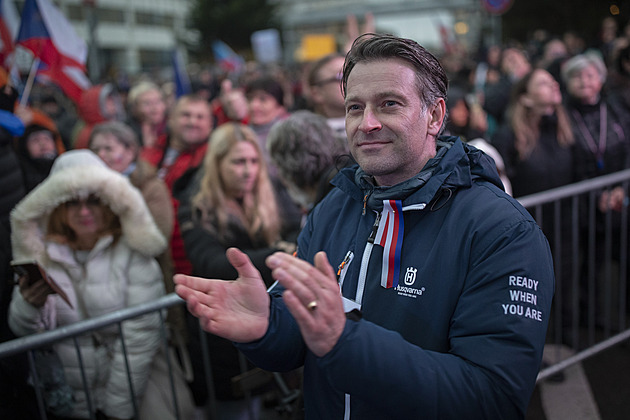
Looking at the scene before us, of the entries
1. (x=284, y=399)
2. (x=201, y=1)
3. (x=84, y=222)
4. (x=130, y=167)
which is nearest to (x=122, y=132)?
(x=130, y=167)

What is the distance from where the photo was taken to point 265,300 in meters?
1.54

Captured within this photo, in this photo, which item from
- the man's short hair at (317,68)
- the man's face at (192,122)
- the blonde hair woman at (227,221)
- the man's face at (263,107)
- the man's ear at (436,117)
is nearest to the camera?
the man's ear at (436,117)

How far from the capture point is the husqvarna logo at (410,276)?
1554 millimetres

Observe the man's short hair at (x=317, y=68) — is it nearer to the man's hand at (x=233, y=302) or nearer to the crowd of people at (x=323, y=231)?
the crowd of people at (x=323, y=231)

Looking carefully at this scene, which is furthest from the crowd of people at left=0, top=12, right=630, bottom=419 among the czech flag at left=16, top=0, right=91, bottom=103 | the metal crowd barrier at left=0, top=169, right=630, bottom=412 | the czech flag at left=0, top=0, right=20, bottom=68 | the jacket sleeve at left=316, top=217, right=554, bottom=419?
the czech flag at left=0, top=0, right=20, bottom=68

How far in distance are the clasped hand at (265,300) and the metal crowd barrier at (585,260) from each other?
2.53m

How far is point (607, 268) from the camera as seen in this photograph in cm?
397

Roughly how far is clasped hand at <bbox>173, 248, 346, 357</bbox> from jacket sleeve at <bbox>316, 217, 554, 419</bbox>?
61 mm

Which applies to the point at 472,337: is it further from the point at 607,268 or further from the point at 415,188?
the point at 607,268

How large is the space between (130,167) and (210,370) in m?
2.11

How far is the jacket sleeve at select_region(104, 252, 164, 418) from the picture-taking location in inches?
109

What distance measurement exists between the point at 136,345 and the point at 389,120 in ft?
6.37

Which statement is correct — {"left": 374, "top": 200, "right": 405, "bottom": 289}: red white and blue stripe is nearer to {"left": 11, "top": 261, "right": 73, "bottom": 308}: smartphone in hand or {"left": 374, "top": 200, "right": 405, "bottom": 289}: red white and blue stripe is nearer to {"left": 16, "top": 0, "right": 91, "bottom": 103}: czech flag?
{"left": 11, "top": 261, "right": 73, "bottom": 308}: smartphone in hand

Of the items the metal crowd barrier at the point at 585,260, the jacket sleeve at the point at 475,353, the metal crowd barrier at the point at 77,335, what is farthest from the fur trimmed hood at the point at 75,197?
the metal crowd barrier at the point at 585,260
